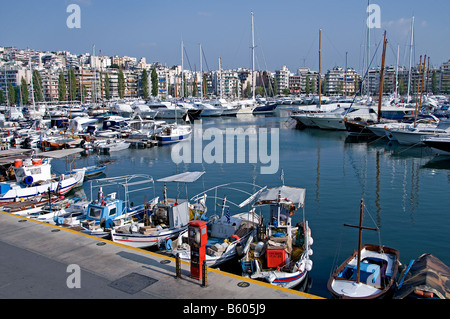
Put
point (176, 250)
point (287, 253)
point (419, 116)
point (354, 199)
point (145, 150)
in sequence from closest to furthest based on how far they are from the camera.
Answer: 1. point (287, 253)
2. point (176, 250)
3. point (354, 199)
4. point (145, 150)
5. point (419, 116)

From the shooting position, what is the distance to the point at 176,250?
535 inches

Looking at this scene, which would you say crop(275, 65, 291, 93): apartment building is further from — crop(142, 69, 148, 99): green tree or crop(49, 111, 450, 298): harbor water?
crop(49, 111, 450, 298): harbor water

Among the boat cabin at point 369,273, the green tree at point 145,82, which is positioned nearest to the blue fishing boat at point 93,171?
the boat cabin at point 369,273

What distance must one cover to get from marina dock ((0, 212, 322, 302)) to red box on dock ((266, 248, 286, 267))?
9.32 ft

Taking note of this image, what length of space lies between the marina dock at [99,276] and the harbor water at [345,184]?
4.52 m

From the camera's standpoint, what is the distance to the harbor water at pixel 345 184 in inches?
619

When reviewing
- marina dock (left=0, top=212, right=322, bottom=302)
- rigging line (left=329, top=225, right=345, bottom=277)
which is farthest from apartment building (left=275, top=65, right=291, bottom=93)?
marina dock (left=0, top=212, right=322, bottom=302)

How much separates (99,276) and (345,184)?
19.5 metres

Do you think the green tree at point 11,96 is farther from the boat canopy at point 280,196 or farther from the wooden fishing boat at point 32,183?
the boat canopy at point 280,196

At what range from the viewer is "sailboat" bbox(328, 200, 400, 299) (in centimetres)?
1037
